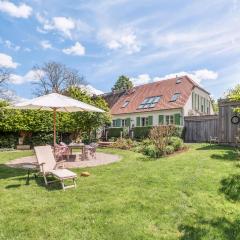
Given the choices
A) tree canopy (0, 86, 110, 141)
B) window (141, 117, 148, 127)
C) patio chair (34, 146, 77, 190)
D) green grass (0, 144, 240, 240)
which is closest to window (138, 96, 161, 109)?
window (141, 117, 148, 127)

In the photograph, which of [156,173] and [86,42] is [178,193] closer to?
[156,173]

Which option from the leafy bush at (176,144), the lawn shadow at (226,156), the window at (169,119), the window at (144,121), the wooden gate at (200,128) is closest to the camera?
the lawn shadow at (226,156)

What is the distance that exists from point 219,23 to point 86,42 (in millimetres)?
9453

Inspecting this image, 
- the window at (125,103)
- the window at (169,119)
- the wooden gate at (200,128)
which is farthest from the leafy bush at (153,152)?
the window at (125,103)

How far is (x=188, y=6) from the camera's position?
37.7 ft

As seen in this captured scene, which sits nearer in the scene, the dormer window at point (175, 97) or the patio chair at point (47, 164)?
the patio chair at point (47, 164)

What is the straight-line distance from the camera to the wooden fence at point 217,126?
57.1ft

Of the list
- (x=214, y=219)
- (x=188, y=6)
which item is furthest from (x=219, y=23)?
(x=214, y=219)

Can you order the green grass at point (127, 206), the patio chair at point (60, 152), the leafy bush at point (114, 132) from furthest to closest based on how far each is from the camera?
the leafy bush at point (114, 132) → the patio chair at point (60, 152) → the green grass at point (127, 206)

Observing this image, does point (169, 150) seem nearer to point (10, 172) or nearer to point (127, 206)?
point (10, 172)

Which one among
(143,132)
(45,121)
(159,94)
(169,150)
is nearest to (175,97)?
(159,94)

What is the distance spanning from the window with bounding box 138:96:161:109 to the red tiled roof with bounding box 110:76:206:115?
48 cm

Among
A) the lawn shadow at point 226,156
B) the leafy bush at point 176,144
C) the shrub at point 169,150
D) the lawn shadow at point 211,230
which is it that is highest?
the leafy bush at point 176,144

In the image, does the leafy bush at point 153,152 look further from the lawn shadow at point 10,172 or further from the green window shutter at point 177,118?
the green window shutter at point 177,118
